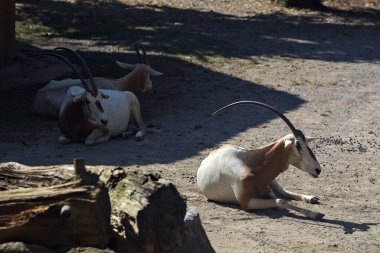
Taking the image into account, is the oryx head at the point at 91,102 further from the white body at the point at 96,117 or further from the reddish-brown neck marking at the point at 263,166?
the reddish-brown neck marking at the point at 263,166

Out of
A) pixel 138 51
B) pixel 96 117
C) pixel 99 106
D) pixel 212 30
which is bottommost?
pixel 212 30

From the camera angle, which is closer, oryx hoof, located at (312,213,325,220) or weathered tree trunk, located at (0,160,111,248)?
weathered tree trunk, located at (0,160,111,248)

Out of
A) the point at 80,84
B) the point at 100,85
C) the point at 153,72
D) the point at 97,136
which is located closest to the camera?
the point at 97,136

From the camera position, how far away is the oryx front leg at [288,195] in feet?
28.9

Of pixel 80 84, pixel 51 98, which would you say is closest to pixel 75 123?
pixel 51 98

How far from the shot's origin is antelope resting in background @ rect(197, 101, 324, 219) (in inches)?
339

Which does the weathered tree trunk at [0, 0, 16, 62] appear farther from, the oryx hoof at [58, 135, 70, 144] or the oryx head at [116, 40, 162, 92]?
the oryx hoof at [58, 135, 70, 144]

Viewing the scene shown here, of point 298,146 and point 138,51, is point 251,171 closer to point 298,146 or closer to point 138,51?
point 298,146

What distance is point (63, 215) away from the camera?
5.42 meters

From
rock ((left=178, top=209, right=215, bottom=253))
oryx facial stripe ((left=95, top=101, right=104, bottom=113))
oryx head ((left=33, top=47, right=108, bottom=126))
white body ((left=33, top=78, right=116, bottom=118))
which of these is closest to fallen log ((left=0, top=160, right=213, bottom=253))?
rock ((left=178, top=209, right=215, bottom=253))

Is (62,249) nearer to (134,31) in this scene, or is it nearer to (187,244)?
(187,244)

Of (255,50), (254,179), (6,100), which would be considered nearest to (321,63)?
(255,50)

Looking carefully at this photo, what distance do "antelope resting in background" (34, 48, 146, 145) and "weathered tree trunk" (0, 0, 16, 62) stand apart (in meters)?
3.38

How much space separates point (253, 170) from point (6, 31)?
274 inches
